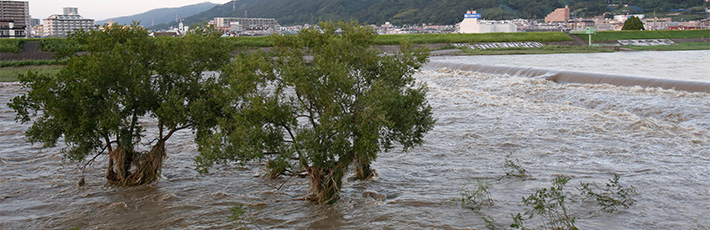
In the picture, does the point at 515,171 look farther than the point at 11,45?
No

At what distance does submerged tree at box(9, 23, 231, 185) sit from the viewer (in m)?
9.84

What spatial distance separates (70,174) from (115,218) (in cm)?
374

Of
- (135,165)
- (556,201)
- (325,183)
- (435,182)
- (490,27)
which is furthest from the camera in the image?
(490,27)

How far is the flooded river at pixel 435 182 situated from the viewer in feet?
30.0

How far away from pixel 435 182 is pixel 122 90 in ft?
19.5

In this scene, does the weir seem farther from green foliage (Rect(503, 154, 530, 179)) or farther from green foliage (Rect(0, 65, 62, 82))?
green foliage (Rect(0, 65, 62, 82))

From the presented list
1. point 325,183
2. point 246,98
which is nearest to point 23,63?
point 246,98

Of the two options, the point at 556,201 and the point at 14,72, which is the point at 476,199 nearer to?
the point at 556,201

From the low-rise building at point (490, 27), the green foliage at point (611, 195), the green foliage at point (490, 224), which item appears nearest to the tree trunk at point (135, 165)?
the green foliage at point (490, 224)

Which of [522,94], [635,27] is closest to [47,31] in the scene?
[635,27]

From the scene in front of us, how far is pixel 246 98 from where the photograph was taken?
9117mm

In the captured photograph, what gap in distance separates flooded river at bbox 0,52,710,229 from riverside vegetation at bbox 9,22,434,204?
0.76 meters

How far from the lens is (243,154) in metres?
8.92

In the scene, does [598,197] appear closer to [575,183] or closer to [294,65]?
Result: [575,183]
